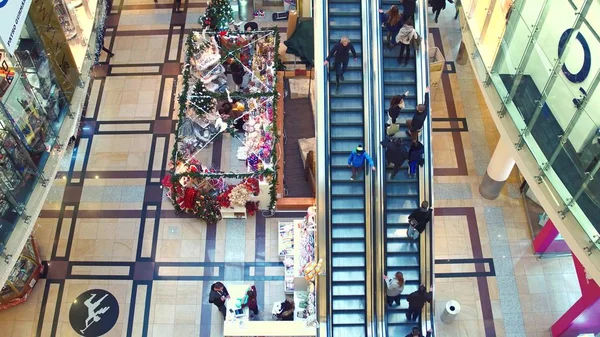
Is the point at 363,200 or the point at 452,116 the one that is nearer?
the point at 363,200

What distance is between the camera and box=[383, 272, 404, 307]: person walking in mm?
11469

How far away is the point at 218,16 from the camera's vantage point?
1714 centimetres

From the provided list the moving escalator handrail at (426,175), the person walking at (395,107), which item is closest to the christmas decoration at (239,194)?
the person walking at (395,107)

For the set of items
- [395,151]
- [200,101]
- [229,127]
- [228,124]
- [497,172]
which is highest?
[200,101]

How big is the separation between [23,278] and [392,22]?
9917 millimetres

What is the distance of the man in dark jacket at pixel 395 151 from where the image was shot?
12.2m

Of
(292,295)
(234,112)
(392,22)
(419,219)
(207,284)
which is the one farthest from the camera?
(234,112)

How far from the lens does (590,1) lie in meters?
9.62

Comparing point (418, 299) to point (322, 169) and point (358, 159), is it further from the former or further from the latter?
point (322, 169)

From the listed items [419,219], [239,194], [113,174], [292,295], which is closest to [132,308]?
[239,194]

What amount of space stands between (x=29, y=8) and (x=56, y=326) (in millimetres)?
6875

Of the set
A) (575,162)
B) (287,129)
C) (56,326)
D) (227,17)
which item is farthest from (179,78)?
(575,162)

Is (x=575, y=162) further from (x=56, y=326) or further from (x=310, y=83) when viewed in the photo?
(x=56, y=326)

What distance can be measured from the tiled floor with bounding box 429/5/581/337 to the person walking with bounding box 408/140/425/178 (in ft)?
9.80
